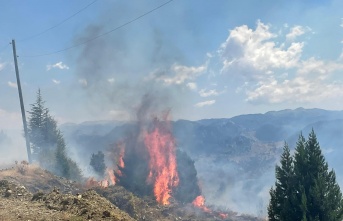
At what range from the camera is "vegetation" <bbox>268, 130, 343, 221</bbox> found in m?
18.6

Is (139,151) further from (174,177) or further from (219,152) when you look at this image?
(219,152)

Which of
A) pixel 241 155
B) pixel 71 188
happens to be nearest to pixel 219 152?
pixel 241 155

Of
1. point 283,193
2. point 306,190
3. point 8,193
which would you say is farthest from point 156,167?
point 8,193

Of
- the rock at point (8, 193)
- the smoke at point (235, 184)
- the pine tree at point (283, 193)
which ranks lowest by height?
the smoke at point (235, 184)

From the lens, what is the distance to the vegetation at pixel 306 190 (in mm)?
18625

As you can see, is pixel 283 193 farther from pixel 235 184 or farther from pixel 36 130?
pixel 235 184

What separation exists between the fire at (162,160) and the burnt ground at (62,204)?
26.1 ft

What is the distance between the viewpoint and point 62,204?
13.3 meters

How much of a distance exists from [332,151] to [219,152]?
2805 inches

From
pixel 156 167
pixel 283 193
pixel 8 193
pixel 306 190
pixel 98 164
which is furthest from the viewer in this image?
pixel 98 164

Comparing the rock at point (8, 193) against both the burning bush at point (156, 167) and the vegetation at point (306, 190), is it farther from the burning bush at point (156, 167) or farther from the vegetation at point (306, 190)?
the burning bush at point (156, 167)

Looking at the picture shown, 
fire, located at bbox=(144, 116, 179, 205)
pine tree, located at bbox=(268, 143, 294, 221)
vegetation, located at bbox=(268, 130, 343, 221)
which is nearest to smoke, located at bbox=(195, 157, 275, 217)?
fire, located at bbox=(144, 116, 179, 205)

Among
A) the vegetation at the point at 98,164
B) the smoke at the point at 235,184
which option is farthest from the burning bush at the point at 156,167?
the smoke at the point at 235,184

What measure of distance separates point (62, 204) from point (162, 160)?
32579mm
